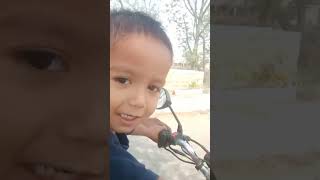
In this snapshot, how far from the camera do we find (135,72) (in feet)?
3.90

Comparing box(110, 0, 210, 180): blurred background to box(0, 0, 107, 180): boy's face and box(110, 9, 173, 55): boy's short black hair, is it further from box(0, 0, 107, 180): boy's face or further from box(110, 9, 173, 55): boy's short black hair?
box(0, 0, 107, 180): boy's face

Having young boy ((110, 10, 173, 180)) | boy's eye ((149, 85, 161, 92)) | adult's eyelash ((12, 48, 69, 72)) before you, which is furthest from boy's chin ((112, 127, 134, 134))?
adult's eyelash ((12, 48, 69, 72))

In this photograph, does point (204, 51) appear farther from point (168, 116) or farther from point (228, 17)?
point (168, 116)

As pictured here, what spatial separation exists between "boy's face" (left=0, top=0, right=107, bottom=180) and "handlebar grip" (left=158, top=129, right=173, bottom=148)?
0.58ft

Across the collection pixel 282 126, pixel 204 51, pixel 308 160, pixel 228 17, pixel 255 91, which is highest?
pixel 228 17

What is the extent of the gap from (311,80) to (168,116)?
0.50 m

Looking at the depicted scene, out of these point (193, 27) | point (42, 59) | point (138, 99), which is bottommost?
A: point (138, 99)

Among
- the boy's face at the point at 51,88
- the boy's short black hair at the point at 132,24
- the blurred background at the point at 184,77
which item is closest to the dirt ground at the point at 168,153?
the blurred background at the point at 184,77

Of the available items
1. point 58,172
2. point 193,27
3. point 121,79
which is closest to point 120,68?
point 121,79

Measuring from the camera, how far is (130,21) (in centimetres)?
117

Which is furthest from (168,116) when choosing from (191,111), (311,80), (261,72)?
(311,80)

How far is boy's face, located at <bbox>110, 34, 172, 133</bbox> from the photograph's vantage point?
1181mm

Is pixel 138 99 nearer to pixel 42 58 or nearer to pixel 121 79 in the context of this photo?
pixel 121 79

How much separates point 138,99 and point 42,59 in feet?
1.02
